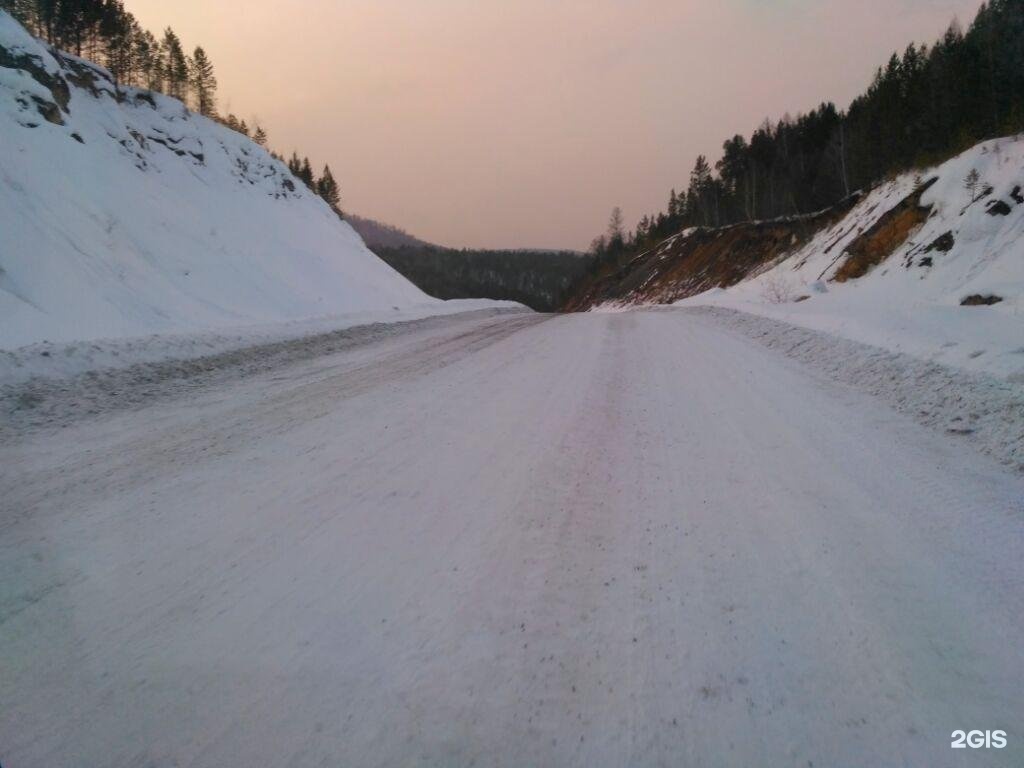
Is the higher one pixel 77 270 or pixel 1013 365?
pixel 77 270

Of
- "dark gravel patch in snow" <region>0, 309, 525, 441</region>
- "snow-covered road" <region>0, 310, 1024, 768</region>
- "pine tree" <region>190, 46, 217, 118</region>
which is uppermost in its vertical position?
"pine tree" <region>190, 46, 217, 118</region>

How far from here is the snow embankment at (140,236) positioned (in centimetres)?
1265

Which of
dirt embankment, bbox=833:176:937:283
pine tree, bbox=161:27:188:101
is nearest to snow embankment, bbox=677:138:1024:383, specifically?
dirt embankment, bbox=833:176:937:283

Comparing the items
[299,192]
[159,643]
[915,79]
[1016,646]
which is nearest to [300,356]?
[159,643]

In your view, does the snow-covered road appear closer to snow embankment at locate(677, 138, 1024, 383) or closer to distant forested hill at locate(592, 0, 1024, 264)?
snow embankment at locate(677, 138, 1024, 383)

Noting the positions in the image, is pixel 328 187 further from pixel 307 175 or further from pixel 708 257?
pixel 708 257

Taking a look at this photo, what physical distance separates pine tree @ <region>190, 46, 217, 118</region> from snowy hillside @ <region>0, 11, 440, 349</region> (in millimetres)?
31964

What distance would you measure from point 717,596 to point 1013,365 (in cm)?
514

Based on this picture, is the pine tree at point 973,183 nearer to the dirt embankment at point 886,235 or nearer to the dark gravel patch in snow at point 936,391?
the dirt embankment at point 886,235

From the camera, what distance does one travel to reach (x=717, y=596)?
2.95 m

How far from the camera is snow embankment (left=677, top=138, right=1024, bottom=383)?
23.3ft

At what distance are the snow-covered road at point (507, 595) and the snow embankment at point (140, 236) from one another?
513 centimetres

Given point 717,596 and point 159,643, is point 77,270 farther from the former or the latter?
point 717,596

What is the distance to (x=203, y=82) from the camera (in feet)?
206
